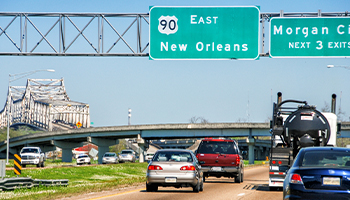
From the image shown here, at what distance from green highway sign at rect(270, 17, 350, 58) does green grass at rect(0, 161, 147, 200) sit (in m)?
9.61

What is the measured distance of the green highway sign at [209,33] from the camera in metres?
26.1

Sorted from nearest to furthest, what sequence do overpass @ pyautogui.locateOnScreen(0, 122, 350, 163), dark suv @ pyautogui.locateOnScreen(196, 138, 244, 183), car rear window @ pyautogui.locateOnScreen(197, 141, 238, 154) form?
1. dark suv @ pyautogui.locateOnScreen(196, 138, 244, 183)
2. car rear window @ pyautogui.locateOnScreen(197, 141, 238, 154)
3. overpass @ pyautogui.locateOnScreen(0, 122, 350, 163)

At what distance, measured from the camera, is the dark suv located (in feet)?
84.6

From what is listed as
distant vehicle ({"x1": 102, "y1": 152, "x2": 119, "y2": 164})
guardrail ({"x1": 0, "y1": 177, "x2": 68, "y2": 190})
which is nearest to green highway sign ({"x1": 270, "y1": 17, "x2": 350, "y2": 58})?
guardrail ({"x1": 0, "y1": 177, "x2": 68, "y2": 190})

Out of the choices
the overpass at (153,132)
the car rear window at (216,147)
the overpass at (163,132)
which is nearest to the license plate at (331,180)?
the car rear window at (216,147)

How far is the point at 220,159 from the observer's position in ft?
85.0

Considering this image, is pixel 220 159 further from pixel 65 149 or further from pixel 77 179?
pixel 65 149

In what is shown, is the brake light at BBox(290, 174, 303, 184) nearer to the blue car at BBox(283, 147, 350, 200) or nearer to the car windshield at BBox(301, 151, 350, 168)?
the blue car at BBox(283, 147, 350, 200)

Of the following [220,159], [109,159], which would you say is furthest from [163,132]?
[220,159]

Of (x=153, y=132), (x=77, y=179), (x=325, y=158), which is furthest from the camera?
(x=153, y=132)

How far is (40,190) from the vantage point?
2023 centimetres

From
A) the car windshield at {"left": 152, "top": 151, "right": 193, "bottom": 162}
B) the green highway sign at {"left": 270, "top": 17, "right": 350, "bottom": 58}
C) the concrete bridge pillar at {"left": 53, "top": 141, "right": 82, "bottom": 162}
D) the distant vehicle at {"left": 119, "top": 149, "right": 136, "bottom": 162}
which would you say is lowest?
the concrete bridge pillar at {"left": 53, "top": 141, "right": 82, "bottom": 162}

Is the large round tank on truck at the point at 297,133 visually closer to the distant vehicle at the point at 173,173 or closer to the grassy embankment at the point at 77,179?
the distant vehicle at the point at 173,173

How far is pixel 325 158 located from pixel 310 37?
15506mm
